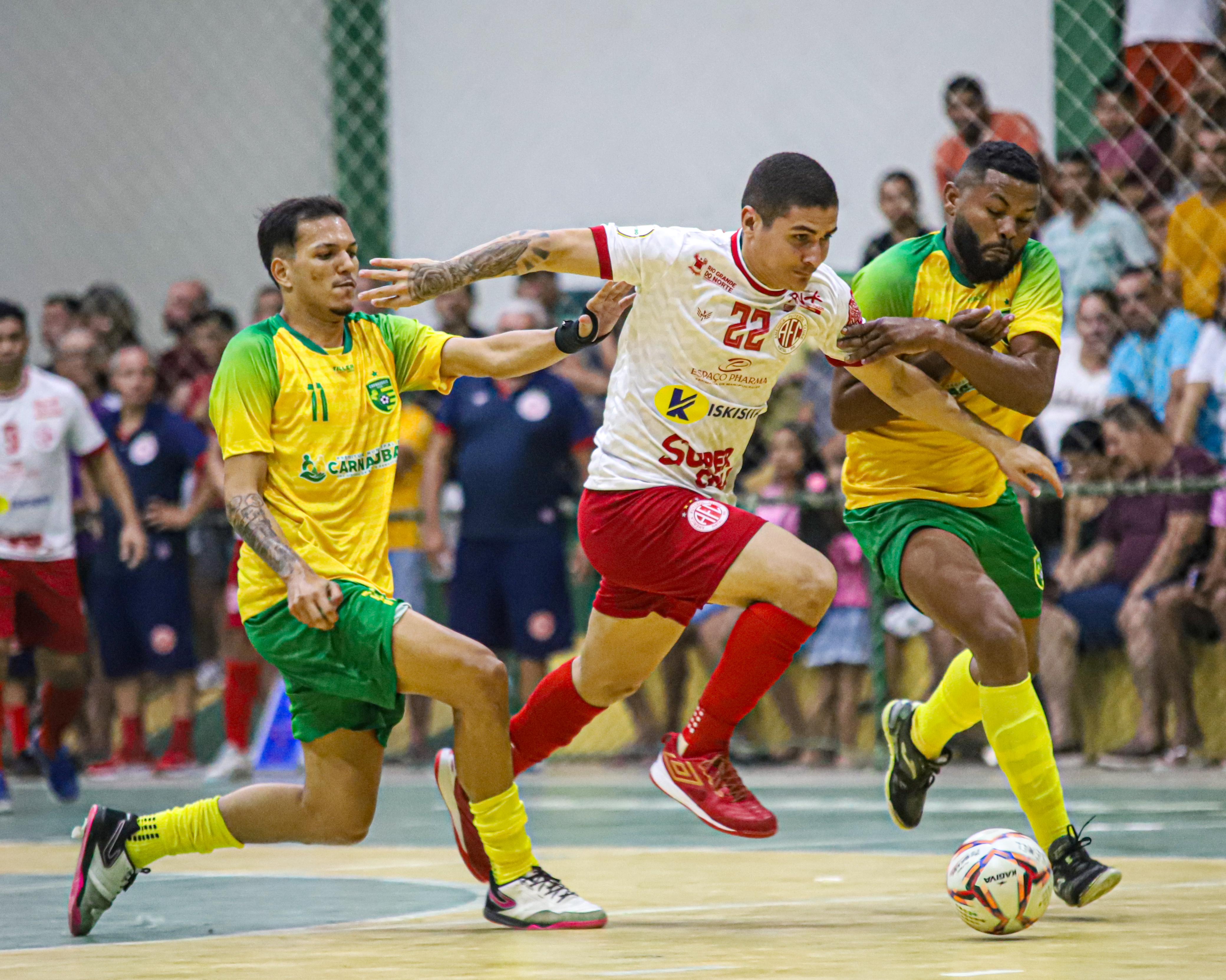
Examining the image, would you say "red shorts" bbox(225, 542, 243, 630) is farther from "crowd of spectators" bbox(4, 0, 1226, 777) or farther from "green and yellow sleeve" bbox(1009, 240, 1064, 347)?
"green and yellow sleeve" bbox(1009, 240, 1064, 347)

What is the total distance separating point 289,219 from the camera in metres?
5.17

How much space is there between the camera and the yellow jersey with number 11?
5012 millimetres

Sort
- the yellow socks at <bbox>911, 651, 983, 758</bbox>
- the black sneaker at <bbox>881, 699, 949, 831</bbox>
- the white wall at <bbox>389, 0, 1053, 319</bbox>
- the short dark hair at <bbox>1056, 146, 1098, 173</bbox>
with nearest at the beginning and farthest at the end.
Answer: the yellow socks at <bbox>911, 651, 983, 758</bbox> → the black sneaker at <bbox>881, 699, 949, 831</bbox> → the short dark hair at <bbox>1056, 146, 1098, 173</bbox> → the white wall at <bbox>389, 0, 1053, 319</bbox>

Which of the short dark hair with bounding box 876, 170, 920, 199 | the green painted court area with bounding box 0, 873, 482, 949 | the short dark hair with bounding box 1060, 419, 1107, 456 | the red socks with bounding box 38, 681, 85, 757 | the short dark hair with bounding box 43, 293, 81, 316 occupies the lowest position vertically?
the red socks with bounding box 38, 681, 85, 757

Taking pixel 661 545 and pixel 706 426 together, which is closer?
pixel 661 545

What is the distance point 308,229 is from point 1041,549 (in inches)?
210

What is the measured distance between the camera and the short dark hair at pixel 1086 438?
30.8ft

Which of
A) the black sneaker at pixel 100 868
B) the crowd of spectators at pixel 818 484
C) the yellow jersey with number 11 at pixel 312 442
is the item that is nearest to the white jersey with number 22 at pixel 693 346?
the yellow jersey with number 11 at pixel 312 442

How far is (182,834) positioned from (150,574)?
6.10m

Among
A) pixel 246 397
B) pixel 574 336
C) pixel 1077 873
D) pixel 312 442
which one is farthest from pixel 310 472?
pixel 1077 873

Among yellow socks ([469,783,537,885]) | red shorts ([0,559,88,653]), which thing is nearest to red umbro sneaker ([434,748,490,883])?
yellow socks ([469,783,537,885])

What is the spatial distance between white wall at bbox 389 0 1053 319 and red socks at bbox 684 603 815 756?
5769 millimetres

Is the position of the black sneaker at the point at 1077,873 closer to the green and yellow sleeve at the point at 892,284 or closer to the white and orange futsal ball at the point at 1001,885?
the white and orange futsal ball at the point at 1001,885

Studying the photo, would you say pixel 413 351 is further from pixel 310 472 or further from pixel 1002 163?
pixel 1002 163
